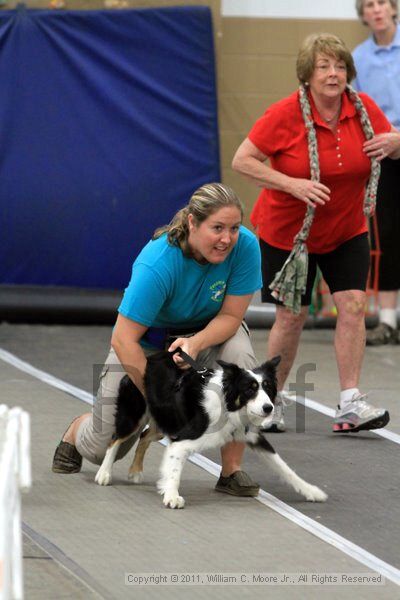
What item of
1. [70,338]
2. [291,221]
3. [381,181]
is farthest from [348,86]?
[70,338]

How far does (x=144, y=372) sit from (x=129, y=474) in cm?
54

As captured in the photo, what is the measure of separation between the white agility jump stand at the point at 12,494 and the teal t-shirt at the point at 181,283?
1346 mm

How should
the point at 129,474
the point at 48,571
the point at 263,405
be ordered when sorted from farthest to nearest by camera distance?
the point at 129,474
the point at 263,405
the point at 48,571

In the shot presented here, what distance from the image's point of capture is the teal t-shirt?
17.1 ft

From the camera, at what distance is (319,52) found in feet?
20.7

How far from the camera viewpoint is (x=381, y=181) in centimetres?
905

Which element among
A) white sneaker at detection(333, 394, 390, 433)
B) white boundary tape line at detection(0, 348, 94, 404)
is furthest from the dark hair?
white boundary tape line at detection(0, 348, 94, 404)

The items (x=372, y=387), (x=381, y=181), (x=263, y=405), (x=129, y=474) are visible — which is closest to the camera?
(x=263, y=405)

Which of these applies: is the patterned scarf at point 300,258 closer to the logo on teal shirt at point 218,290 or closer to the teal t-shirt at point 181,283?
the teal t-shirt at point 181,283

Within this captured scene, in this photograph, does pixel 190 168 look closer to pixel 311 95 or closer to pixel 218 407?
pixel 311 95

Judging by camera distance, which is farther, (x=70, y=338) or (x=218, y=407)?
(x=70, y=338)

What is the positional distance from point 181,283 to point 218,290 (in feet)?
0.57

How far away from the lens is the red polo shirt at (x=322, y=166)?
637cm

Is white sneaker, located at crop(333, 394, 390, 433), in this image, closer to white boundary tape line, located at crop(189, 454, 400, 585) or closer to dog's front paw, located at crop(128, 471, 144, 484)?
white boundary tape line, located at crop(189, 454, 400, 585)
